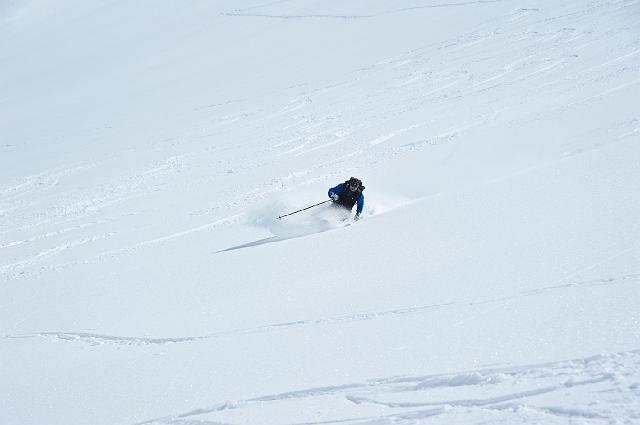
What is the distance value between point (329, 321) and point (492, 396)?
234cm

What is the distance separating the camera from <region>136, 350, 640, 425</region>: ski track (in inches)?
161

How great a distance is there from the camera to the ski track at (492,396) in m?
4.09

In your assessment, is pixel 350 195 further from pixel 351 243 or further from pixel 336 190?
pixel 351 243

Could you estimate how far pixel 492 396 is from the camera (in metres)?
4.47

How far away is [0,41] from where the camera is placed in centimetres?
4753

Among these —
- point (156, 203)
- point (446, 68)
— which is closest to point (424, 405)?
point (156, 203)

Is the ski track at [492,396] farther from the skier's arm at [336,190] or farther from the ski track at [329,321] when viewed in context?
the skier's arm at [336,190]

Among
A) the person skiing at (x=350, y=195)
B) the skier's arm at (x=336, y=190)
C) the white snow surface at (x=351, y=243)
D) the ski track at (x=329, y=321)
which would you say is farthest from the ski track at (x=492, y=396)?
the skier's arm at (x=336, y=190)

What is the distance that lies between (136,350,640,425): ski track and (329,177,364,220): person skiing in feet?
18.5

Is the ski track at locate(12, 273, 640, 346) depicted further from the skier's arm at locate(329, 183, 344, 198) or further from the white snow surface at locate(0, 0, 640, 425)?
the skier's arm at locate(329, 183, 344, 198)

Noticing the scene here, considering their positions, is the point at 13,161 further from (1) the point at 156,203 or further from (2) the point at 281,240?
(2) the point at 281,240

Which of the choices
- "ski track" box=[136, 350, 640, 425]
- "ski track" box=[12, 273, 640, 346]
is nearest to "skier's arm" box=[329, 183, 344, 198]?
"ski track" box=[12, 273, 640, 346]

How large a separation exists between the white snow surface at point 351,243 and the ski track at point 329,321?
0.09ft

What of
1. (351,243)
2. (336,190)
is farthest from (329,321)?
(336,190)
